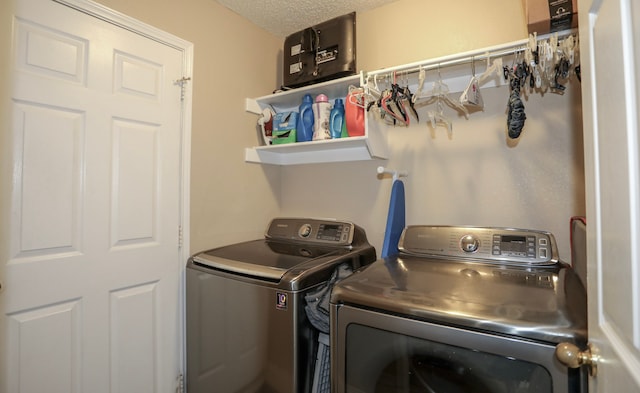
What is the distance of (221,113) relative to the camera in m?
1.97

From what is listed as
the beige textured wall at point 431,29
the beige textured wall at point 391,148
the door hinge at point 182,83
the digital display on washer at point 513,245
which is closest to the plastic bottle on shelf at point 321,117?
the beige textured wall at point 391,148

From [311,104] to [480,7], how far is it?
3.44ft

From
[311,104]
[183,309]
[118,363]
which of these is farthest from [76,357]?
[311,104]

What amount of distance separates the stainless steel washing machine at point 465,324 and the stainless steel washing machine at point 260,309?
0.23 m

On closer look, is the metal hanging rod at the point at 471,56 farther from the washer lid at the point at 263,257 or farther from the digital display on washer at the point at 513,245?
the washer lid at the point at 263,257

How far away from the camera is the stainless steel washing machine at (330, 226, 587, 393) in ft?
2.75

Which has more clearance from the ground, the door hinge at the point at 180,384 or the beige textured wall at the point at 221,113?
the beige textured wall at the point at 221,113

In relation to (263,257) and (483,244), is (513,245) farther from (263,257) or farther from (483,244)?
(263,257)

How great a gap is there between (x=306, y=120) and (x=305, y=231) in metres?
0.68

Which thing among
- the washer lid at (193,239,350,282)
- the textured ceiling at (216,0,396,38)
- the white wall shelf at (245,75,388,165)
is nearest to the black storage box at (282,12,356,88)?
the white wall shelf at (245,75,388,165)

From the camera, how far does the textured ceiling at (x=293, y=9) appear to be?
6.43ft

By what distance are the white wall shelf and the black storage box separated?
67 millimetres

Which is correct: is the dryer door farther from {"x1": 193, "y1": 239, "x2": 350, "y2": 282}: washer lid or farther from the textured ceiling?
the textured ceiling

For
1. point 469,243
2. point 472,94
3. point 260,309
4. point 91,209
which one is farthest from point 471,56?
point 91,209
